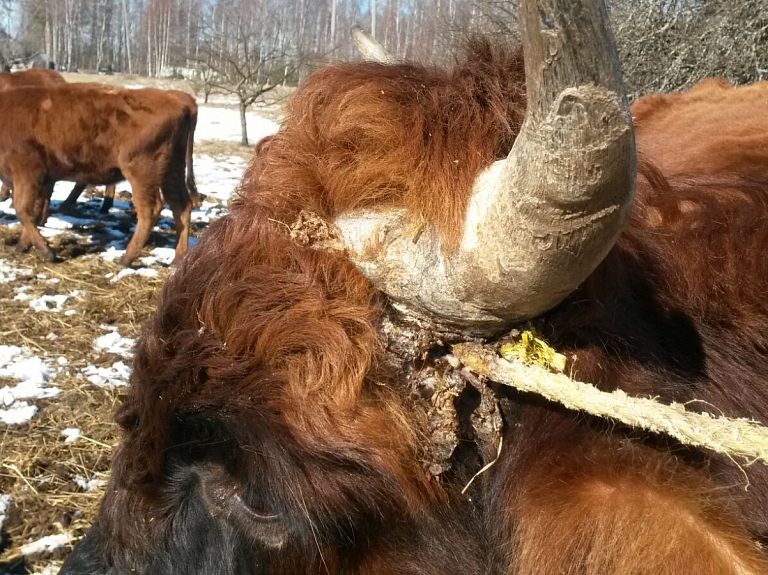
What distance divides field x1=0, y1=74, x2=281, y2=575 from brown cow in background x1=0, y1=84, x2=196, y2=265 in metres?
0.73

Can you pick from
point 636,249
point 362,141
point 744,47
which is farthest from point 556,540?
point 744,47

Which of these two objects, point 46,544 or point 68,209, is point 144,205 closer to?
point 68,209

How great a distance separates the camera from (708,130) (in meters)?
3.60

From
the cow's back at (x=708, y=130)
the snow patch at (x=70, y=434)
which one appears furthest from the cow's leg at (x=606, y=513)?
the snow patch at (x=70, y=434)

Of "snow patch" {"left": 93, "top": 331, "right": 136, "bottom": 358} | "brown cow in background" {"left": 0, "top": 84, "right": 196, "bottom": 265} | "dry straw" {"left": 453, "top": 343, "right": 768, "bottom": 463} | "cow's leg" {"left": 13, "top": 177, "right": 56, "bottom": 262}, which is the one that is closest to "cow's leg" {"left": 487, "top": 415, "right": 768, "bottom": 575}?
"dry straw" {"left": 453, "top": 343, "right": 768, "bottom": 463}

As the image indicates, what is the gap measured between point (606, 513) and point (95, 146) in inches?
384

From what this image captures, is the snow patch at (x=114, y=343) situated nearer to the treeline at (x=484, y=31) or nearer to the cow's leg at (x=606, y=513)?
the treeline at (x=484, y=31)

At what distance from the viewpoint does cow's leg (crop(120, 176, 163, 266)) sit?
8.98 meters

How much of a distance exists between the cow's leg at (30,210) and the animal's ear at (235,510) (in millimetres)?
7817

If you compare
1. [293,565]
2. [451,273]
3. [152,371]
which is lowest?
[293,565]

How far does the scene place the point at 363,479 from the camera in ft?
5.05

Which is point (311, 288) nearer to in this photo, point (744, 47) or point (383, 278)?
point (383, 278)

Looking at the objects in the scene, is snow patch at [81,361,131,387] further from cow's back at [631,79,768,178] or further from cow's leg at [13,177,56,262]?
cow's back at [631,79,768,178]

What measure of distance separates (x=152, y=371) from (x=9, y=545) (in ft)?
8.14
